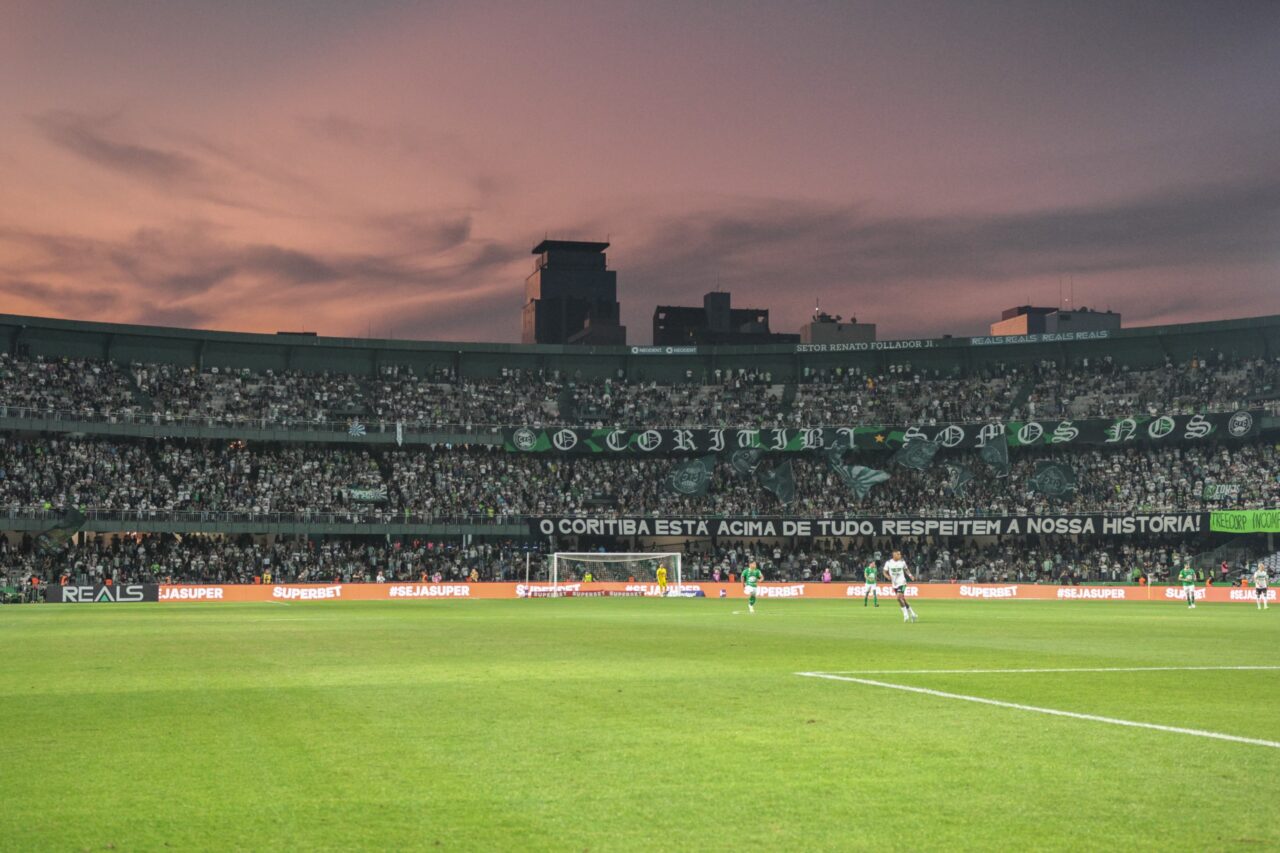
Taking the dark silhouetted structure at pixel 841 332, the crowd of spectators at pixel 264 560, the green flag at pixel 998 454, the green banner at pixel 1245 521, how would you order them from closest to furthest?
the crowd of spectators at pixel 264 560
the green banner at pixel 1245 521
the green flag at pixel 998 454
the dark silhouetted structure at pixel 841 332

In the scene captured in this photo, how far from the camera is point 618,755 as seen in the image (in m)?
10.4

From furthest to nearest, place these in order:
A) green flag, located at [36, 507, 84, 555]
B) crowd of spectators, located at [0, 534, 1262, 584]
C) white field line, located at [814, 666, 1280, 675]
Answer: crowd of spectators, located at [0, 534, 1262, 584] → green flag, located at [36, 507, 84, 555] → white field line, located at [814, 666, 1280, 675]

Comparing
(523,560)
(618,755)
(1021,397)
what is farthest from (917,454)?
(618,755)

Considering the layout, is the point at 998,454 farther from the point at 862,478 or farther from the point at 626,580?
the point at 626,580

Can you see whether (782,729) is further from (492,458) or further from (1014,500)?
(492,458)

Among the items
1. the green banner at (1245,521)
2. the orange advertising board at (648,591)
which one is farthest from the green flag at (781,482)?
the green banner at (1245,521)

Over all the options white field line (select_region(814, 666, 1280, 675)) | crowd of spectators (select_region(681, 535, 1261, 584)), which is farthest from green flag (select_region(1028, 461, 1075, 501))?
white field line (select_region(814, 666, 1280, 675))

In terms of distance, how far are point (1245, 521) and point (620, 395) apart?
46089 mm

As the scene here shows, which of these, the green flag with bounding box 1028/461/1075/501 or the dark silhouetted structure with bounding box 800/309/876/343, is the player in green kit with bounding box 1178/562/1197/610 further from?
the dark silhouetted structure with bounding box 800/309/876/343

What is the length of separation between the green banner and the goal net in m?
32.5

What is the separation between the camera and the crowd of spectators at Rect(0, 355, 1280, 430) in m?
80.9

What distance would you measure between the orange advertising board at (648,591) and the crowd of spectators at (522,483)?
10498mm

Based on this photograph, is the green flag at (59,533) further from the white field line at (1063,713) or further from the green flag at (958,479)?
the white field line at (1063,713)

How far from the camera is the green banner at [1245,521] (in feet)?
227
